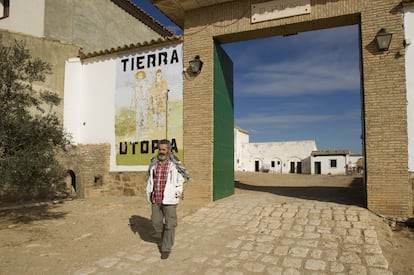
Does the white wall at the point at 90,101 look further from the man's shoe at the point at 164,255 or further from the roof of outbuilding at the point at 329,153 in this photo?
the roof of outbuilding at the point at 329,153

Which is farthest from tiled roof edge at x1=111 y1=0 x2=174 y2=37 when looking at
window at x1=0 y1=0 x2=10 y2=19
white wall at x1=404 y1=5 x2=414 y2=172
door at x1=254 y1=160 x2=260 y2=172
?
door at x1=254 y1=160 x2=260 y2=172

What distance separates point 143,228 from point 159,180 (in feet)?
6.72

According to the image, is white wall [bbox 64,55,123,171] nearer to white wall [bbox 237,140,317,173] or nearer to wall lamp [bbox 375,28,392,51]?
wall lamp [bbox 375,28,392,51]

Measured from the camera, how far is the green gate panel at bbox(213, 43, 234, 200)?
8547 mm

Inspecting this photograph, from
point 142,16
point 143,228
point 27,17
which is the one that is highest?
point 142,16

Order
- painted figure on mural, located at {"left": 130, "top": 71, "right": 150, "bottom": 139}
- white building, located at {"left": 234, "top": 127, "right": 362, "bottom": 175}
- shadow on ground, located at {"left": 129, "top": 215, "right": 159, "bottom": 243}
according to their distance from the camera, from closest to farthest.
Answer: shadow on ground, located at {"left": 129, "top": 215, "right": 159, "bottom": 243}
painted figure on mural, located at {"left": 130, "top": 71, "right": 150, "bottom": 139}
white building, located at {"left": 234, "top": 127, "right": 362, "bottom": 175}

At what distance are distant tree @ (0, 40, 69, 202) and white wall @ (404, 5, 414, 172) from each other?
678 cm

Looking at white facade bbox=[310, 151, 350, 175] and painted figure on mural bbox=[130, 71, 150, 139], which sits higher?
painted figure on mural bbox=[130, 71, 150, 139]

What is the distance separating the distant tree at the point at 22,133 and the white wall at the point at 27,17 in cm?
637

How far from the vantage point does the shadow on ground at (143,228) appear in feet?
18.5

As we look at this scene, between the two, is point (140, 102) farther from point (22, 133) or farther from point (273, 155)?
point (273, 155)

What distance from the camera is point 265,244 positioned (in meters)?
5.14

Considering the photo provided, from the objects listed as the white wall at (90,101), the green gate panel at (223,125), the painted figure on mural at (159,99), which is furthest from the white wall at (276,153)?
the painted figure on mural at (159,99)

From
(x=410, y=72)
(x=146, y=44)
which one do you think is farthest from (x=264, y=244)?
(x=146, y=44)
